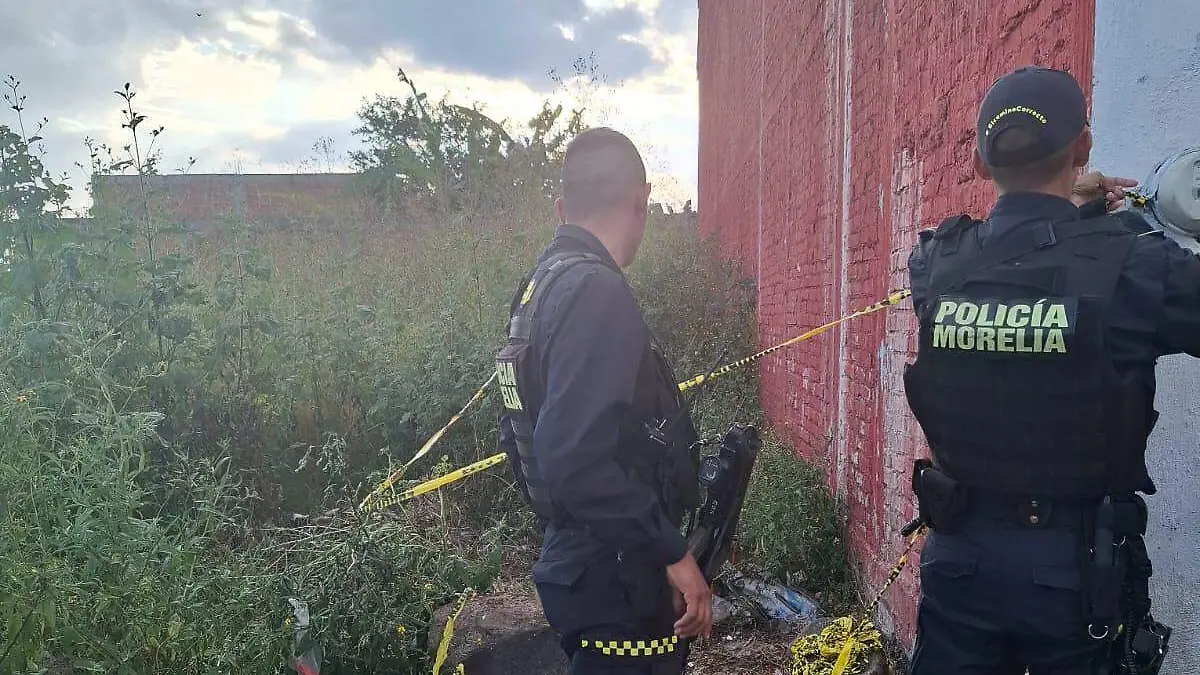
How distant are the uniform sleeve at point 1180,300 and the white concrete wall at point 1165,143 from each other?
0.38 metres

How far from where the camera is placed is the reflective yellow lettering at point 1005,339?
61.5 inches

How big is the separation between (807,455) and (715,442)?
2.84 meters

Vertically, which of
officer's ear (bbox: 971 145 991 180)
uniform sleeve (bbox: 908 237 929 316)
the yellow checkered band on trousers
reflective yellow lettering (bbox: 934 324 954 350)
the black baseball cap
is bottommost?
the yellow checkered band on trousers

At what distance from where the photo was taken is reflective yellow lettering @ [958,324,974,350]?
161 cm

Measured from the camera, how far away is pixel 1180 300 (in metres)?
1.43

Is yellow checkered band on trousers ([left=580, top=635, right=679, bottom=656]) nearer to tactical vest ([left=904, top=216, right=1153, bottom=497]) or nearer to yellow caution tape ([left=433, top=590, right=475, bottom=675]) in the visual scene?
tactical vest ([left=904, top=216, right=1153, bottom=497])

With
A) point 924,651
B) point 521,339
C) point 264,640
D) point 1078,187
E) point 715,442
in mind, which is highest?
point 1078,187

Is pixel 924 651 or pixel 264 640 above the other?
pixel 924 651

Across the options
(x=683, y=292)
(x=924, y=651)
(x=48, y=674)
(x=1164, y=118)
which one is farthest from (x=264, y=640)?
(x=683, y=292)

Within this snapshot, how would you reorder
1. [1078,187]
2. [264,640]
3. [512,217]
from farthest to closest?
1. [512,217]
2. [264,640]
3. [1078,187]

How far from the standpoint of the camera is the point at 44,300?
14.3ft

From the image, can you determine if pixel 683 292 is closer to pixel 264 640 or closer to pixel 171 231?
pixel 171 231

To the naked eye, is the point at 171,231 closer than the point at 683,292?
Yes

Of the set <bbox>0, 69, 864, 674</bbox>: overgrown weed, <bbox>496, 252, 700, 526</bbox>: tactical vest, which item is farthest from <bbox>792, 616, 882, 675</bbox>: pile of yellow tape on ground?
<bbox>496, 252, 700, 526</bbox>: tactical vest
